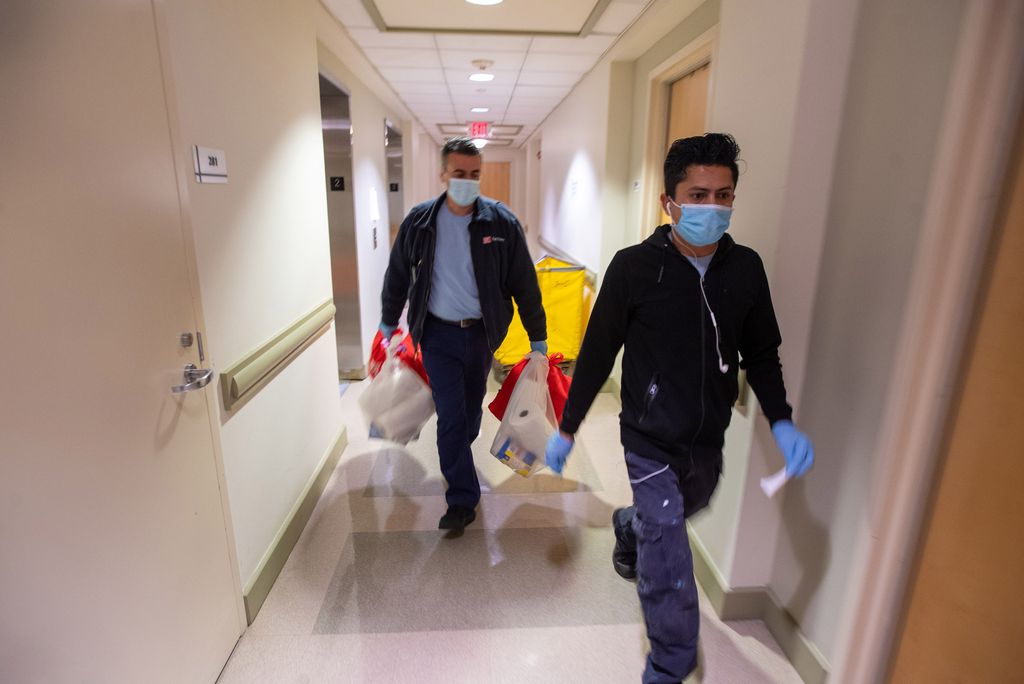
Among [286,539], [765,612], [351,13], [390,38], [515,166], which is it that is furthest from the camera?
[515,166]

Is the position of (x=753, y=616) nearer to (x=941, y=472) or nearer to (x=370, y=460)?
(x=941, y=472)

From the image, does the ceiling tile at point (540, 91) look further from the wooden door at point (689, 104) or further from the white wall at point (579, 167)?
the wooden door at point (689, 104)

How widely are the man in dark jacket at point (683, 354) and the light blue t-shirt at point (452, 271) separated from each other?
88cm

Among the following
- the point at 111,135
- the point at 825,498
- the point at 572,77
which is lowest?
the point at 825,498

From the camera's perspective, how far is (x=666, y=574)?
1.60 meters

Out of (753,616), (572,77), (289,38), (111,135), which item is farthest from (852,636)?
(572,77)

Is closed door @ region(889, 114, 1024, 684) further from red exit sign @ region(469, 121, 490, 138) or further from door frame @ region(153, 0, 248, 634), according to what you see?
red exit sign @ region(469, 121, 490, 138)

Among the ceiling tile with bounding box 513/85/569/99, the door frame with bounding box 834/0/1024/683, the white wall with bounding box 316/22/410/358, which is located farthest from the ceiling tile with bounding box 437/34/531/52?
the door frame with bounding box 834/0/1024/683

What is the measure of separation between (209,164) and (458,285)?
1.04 metres

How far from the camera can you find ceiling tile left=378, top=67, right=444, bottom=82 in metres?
4.55

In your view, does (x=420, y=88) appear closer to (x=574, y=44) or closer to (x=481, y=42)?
(x=481, y=42)

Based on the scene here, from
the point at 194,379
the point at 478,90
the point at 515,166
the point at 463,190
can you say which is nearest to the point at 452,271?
the point at 463,190

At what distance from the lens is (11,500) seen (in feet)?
3.20

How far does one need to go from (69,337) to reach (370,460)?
223 centimetres
